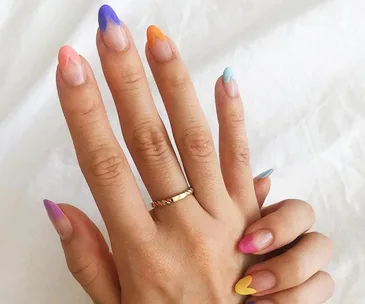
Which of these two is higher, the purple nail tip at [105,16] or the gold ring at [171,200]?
the purple nail tip at [105,16]

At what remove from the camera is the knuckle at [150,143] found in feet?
2.11

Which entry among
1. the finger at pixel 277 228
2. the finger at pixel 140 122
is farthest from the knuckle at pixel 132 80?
the finger at pixel 277 228

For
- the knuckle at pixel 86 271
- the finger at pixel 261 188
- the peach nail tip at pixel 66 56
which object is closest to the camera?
the peach nail tip at pixel 66 56

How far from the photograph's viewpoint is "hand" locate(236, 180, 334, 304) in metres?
0.69

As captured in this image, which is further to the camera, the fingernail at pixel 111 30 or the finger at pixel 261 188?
the finger at pixel 261 188

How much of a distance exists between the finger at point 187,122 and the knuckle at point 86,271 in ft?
0.45

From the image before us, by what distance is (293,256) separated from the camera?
70 cm

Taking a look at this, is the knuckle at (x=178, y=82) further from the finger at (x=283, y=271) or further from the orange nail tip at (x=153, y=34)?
the finger at (x=283, y=271)

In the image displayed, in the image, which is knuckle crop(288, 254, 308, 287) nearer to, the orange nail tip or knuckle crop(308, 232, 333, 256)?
knuckle crop(308, 232, 333, 256)

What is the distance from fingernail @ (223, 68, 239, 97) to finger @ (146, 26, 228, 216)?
38 millimetres

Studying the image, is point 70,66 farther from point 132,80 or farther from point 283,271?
point 283,271

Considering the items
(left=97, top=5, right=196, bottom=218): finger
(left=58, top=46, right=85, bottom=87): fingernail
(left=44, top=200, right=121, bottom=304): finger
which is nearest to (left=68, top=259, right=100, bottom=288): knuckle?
(left=44, top=200, right=121, bottom=304): finger

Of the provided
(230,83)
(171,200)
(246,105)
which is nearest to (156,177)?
(171,200)

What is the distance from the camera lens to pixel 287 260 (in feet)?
2.29
